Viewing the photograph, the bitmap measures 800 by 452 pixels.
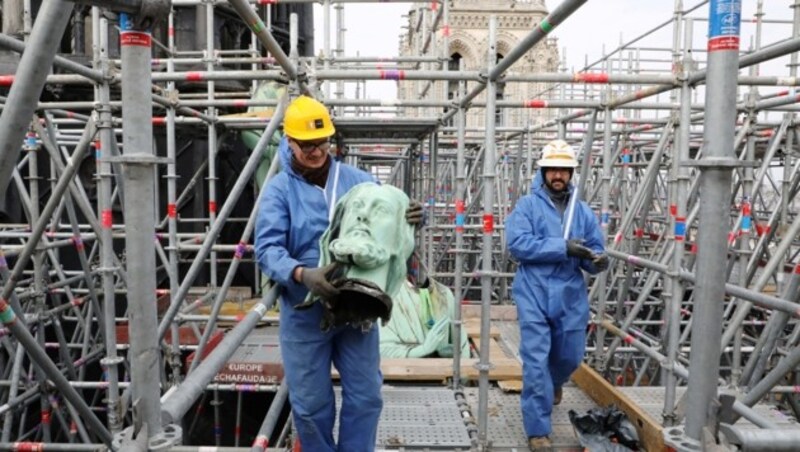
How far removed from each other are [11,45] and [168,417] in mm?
1854

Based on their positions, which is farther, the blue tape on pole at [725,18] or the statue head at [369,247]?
the statue head at [369,247]

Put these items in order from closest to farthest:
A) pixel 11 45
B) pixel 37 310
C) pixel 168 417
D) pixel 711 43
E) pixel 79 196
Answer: pixel 711 43, pixel 168 417, pixel 11 45, pixel 79 196, pixel 37 310

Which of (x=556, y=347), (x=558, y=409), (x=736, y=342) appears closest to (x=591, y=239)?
(x=556, y=347)

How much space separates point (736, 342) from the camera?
4.95 meters

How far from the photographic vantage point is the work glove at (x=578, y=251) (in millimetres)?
3914

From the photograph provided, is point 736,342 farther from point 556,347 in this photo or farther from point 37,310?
point 37,310

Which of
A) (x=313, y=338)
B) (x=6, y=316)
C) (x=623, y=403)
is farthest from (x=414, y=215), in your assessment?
(x=623, y=403)

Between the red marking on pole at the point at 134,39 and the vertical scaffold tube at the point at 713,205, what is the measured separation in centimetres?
159

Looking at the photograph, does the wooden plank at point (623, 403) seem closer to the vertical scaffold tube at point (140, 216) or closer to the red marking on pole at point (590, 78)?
the red marking on pole at point (590, 78)

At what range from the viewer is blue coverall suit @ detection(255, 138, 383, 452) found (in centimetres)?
301

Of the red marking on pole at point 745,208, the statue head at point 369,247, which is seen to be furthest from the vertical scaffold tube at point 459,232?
the red marking on pole at point 745,208

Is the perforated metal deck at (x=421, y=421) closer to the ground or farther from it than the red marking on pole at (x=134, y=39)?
closer to the ground

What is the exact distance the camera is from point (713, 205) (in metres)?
1.66

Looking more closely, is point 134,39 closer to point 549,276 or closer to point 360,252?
point 360,252
